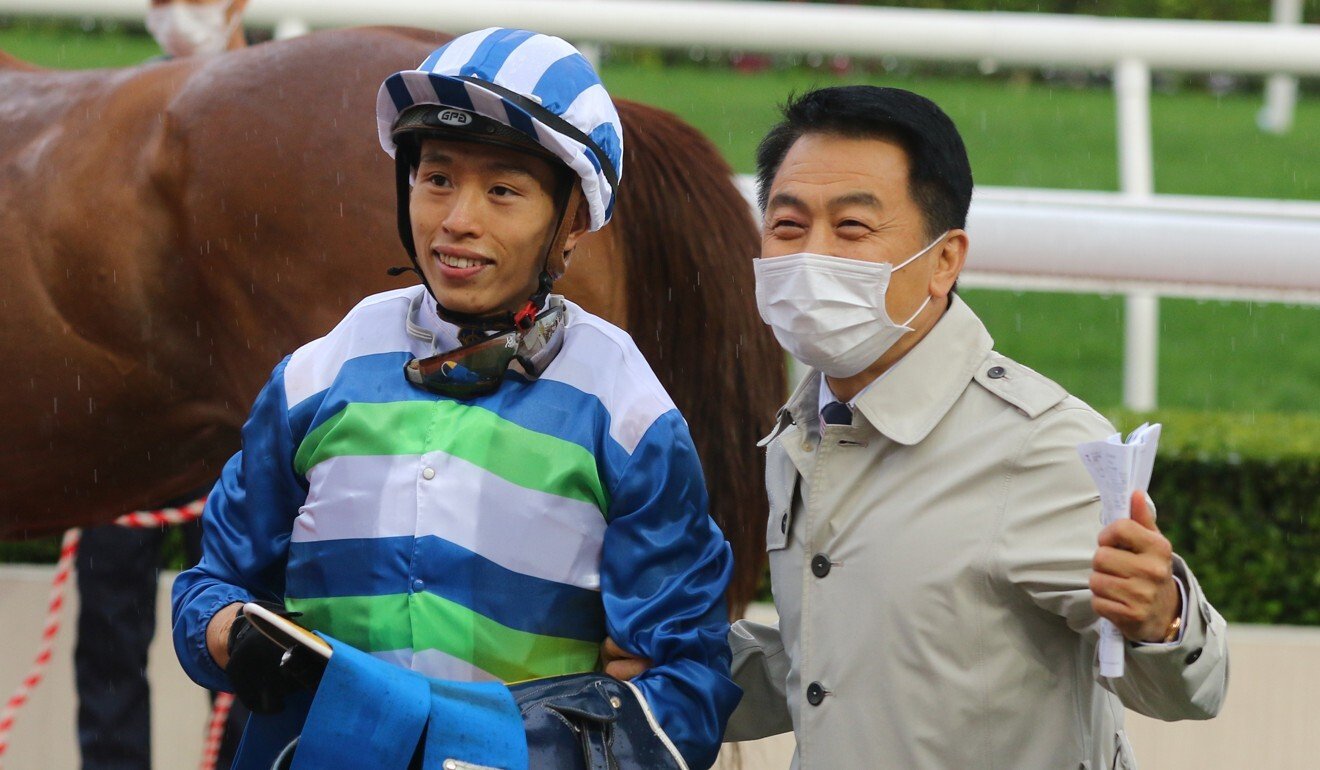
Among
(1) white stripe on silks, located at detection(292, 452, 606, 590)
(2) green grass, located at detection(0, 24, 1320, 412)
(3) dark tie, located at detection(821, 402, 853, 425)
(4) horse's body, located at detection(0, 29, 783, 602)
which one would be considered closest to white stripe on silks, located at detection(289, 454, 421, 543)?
(1) white stripe on silks, located at detection(292, 452, 606, 590)

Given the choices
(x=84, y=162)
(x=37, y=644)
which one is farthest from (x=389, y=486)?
(x=37, y=644)

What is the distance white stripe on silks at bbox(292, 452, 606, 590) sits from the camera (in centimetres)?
186

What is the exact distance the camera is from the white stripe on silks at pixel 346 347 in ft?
6.47

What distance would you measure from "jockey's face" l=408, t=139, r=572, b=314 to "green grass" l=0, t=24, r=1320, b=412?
22.3 ft

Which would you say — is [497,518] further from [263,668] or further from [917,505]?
[917,505]

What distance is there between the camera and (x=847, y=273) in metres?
1.91

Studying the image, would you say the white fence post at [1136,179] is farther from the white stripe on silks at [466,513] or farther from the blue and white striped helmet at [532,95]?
the white stripe on silks at [466,513]

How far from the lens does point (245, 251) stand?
308 cm

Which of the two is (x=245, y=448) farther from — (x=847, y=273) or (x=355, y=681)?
(x=847, y=273)

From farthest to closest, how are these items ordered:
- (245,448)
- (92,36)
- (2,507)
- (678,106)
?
(92,36) → (678,106) → (2,507) → (245,448)

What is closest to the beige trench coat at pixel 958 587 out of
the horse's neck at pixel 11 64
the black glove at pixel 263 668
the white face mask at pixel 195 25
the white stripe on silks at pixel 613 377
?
the white stripe on silks at pixel 613 377

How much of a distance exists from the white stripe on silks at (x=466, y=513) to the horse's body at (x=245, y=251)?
1147mm

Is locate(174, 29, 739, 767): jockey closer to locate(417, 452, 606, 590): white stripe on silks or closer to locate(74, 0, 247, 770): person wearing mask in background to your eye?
locate(417, 452, 606, 590): white stripe on silks

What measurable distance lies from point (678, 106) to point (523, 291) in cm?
1132
